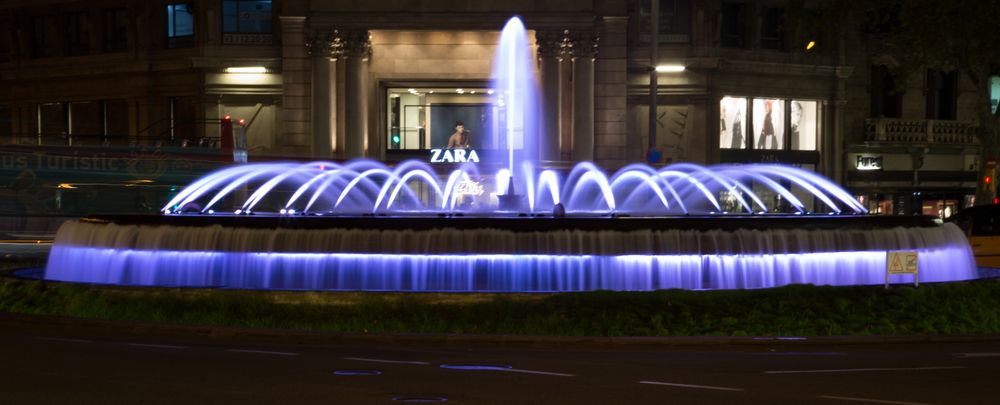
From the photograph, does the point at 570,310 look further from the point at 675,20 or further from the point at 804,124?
the point at 804,124

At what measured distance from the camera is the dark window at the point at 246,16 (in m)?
57.5

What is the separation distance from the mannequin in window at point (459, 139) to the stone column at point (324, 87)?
540cm

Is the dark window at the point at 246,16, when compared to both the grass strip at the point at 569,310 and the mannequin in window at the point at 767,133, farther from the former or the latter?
the grass strip at the point at 569,310

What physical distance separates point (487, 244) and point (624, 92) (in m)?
33.8

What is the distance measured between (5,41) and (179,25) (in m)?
13.1

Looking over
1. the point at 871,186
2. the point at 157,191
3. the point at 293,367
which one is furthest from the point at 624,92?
the point at 293,367

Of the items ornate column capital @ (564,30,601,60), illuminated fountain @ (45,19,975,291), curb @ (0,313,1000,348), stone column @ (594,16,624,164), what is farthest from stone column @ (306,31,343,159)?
curb @ (0,313,1000,348)

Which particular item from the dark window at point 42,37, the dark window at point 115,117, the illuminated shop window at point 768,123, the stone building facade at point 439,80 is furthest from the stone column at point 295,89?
the illuminated shop window at point 768,123

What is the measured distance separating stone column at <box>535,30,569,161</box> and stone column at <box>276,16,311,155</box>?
1054 cm

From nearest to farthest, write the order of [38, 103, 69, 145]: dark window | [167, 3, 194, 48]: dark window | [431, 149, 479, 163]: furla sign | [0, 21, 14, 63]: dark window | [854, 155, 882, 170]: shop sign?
[431, 149, 479, 163]: furla sign
[167, 3, 194, 48]: dark window
[854, 155, 882, 170]: shop sign
[38, 103, 69, 145]: dark window
[0, 21, 14, 63]: dark window

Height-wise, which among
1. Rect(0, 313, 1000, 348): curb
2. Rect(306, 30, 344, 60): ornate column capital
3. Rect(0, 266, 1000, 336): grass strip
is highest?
Rect(306, 30, 344, 60): ornate column capital

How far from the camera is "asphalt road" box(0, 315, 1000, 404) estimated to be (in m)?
13.0

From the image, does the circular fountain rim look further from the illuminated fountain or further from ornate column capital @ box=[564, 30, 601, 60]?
ornate column capital @ box=[564, 30, 601, 60]

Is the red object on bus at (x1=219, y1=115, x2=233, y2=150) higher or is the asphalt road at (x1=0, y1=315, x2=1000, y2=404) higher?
the red object on bus at (x1=219, y1=115, x2=233, y2=150)
